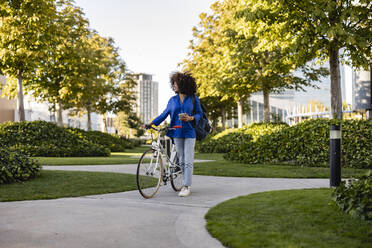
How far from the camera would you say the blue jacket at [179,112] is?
6.05 metres

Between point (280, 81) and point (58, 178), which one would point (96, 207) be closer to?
point (58, 178)

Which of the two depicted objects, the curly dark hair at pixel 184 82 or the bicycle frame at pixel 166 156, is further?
the curly dark hair at pixel 184 82

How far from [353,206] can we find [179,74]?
339 cm

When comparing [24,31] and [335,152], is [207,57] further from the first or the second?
[335,152]

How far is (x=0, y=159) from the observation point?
7293mm

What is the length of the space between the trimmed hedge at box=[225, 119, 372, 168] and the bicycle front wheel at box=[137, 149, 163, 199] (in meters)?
6.34

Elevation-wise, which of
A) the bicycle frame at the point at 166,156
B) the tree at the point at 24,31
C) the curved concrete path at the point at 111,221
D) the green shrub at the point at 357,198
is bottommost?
the curved concrete path at the point at 111,221

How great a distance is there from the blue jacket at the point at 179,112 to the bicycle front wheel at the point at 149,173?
0.50 metres

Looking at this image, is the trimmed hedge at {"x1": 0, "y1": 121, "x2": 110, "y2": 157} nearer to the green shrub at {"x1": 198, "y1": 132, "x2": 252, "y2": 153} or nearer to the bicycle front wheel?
the green shrub at {"x1": 198, "y1": 132, "x2": 252, "y2": 153}

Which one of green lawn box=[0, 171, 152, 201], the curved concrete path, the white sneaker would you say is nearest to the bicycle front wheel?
the curved concrete path

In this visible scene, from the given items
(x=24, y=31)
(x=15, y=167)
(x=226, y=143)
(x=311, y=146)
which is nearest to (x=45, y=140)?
(x=24, y=31)

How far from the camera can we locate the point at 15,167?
7383 millimetres

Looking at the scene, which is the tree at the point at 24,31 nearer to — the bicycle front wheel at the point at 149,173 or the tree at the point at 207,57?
the tree at the point at 207,57

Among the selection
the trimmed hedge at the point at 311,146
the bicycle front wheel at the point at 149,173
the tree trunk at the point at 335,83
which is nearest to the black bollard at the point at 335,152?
the bicycle front wheel at the point at 149,173
